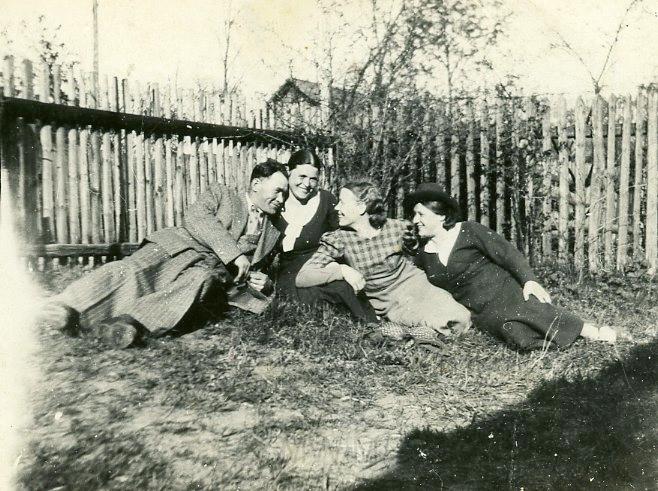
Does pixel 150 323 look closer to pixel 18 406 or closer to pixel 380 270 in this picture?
pixel 18 406

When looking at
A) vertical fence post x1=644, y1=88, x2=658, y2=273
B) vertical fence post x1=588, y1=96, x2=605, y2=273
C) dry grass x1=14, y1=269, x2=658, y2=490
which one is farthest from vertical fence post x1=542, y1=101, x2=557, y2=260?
dry grass x1=14, y1=269, x2=658, y2=490

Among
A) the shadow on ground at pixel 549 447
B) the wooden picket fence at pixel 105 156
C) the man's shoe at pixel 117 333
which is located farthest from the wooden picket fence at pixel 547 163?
the man's shoe at pixel 117 333

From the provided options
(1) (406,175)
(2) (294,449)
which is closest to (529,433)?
(2) (294,449)

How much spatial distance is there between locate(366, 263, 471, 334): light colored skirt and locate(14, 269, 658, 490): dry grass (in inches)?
7.1

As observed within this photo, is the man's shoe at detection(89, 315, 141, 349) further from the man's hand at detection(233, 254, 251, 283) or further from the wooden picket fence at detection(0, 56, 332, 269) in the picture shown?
the wooden picket fence at detection(0, 56, 332, 269)

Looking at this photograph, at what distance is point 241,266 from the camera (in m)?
4.30

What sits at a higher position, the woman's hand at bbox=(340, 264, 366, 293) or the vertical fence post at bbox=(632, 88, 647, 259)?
the vertical fence post at bbox=(632, 88, 647, 259)

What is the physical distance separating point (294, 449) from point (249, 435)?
0.24m

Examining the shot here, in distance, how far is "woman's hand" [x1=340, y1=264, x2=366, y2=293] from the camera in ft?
14.1

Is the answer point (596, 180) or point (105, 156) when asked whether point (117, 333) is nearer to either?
point (105, 156)

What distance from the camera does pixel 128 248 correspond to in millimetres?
6535

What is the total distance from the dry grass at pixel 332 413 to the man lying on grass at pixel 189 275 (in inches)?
6.6

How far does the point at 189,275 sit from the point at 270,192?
3.05 ft

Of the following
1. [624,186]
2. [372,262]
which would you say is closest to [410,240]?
[372,262]
